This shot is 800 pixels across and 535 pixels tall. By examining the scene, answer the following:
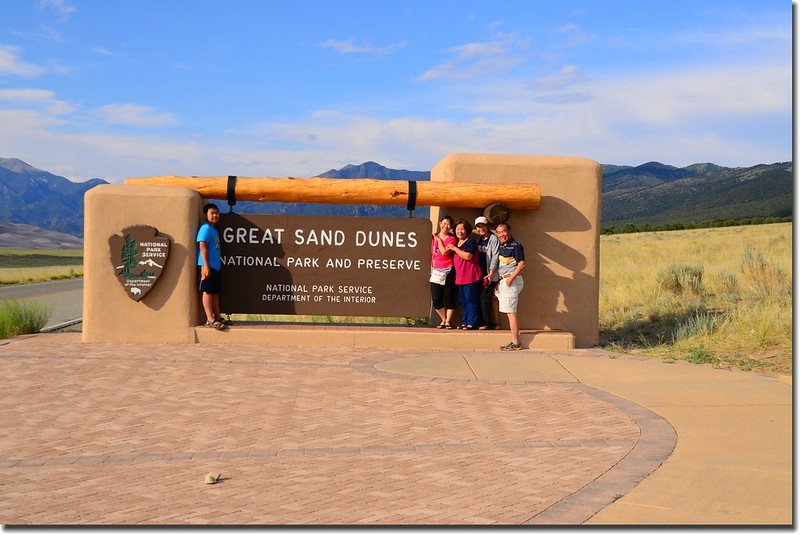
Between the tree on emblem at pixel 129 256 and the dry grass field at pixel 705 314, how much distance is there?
7.07 metres

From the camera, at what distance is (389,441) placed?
25.3ft

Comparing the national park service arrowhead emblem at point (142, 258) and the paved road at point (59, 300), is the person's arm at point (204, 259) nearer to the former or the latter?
the national park service arrowhead emblem at point (142, 258)

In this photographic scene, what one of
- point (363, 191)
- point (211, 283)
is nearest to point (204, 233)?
point (211, 283)

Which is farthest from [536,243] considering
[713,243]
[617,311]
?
[713,243]

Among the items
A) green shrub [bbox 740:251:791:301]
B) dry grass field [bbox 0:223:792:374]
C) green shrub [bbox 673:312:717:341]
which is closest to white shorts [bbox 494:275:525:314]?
dry grass field [bbox 0:223:792:374]

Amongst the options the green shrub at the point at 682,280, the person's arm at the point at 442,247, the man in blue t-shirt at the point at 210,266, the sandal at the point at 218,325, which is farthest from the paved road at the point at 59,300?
the green shrub at the point at 682,280

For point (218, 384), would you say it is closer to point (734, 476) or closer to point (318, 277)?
point (318, 277)

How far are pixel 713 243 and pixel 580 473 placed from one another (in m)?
37.1

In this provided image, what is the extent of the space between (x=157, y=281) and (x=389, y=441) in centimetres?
671

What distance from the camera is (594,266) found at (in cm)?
1396

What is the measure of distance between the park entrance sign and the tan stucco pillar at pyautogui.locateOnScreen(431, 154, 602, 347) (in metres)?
1.12

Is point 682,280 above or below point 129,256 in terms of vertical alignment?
below

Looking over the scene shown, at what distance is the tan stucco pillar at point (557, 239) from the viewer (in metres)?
13.9

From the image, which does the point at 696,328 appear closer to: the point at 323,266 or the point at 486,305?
the point at 486,305
